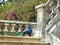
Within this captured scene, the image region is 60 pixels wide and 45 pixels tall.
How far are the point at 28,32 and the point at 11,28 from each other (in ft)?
5.49

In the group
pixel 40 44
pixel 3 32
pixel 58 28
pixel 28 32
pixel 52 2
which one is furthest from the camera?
pixel 3 32

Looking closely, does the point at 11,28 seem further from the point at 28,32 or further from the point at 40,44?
the point at 40,44

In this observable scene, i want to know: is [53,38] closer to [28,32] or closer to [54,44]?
[54,44]

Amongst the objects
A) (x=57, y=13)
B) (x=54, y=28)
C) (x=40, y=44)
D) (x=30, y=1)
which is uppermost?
(x=30, y=1)

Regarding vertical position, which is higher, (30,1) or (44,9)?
(30,1)

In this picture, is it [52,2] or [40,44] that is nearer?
[40,44]

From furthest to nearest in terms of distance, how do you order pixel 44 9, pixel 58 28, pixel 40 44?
pixel 44 9 → pixel 40 44 → pixel 58 28

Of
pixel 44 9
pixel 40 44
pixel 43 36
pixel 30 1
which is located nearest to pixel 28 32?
pixel 44 9

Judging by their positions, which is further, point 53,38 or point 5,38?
point 5,38

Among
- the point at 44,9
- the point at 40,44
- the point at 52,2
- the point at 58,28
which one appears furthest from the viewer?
the point at 44,9

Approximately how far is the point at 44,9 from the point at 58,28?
155cm

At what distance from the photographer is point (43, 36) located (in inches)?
A: 194

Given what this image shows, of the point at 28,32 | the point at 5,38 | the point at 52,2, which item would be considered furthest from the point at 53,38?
the point at 28,32

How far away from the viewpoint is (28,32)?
21.5 feet
